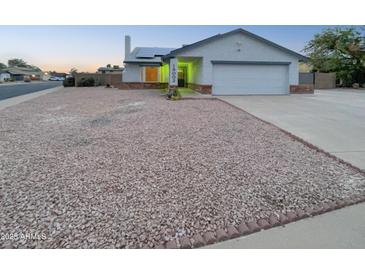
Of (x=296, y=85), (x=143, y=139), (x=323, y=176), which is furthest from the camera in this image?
(x=296, y=85)

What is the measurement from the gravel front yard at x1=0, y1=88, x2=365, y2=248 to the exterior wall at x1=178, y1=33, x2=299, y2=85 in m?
11.0

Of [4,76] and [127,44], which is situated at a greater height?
[4,76]

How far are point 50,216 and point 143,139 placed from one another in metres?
3.39

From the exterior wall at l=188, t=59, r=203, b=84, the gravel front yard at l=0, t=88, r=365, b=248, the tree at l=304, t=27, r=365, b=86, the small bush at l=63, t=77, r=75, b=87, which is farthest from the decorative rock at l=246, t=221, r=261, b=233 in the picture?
the small bush at l=63, t=77, r=75, b=87

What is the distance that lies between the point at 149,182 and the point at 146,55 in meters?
23.2

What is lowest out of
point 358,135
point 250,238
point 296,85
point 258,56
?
point 250,238

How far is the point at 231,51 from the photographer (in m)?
17.1

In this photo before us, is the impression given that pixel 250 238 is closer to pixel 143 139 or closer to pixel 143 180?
pixel 143 180

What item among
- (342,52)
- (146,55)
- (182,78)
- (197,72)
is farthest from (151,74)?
(342,52)

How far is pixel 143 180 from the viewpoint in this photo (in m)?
3.91

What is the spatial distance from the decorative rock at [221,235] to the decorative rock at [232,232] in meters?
0.04

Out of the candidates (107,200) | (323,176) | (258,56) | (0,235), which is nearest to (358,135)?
(323,176)

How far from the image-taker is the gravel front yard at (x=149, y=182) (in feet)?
9.18

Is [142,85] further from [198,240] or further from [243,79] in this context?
[198,240]
